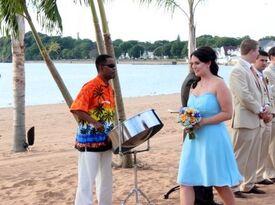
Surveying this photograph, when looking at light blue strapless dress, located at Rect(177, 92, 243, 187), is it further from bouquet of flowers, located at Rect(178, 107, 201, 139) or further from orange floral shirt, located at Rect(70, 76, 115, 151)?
orange floral shirt, located at Rect(70, 76, 115, 151)

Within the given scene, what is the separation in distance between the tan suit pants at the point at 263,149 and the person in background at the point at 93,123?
1976 mm

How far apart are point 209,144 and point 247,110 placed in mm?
1480

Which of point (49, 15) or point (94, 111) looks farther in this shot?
point (49, 15)

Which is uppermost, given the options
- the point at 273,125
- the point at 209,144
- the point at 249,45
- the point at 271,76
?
the point at 249,45

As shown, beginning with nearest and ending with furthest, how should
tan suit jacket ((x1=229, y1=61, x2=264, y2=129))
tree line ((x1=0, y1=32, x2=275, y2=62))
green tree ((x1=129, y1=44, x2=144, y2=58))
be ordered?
tan suit jacket ((x1=229, y1=61, x2=264, y2=129)) → tree line ((x1=0, y1=32, x2=275, y2=62)) → green tree ((x1=129, y1=44, x2=144, y2=58))

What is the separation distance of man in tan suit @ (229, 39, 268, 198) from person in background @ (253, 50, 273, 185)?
4.5 inches

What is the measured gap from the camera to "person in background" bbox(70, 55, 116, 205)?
4.86 m

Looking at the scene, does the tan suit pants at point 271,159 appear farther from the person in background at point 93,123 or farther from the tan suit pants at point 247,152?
the person in background at point 93,123

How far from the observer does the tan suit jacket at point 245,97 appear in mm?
5727

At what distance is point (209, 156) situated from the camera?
4.45 meters

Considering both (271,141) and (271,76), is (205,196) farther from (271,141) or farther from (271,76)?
(271,76)

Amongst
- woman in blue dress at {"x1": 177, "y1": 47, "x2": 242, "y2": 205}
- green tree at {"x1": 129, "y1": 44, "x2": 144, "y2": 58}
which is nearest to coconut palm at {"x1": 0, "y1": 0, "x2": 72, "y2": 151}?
woman in blue dress at {"x1": 177, "y1": 47, "x2": 242, "y2": 205}

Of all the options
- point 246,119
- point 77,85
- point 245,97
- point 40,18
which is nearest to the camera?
point 245,97

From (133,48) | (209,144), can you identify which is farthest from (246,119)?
(133,48)
